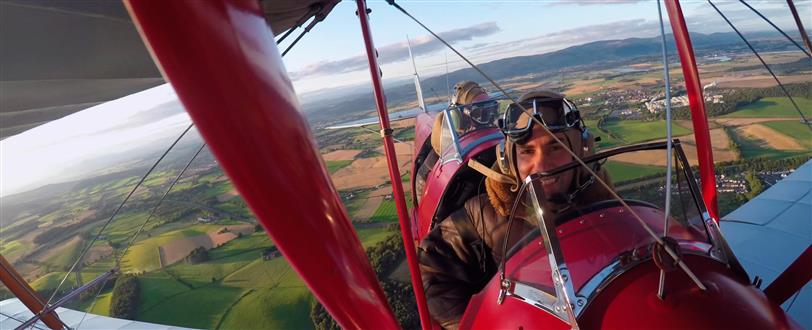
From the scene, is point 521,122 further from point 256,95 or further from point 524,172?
point 256,95

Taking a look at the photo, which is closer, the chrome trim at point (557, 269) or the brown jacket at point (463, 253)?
the chrome trim at point (557, 269)

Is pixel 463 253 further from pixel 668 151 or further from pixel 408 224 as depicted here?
Answer: pixel 668 151

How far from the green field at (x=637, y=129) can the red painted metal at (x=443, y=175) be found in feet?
39.2

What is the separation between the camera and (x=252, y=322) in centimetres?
772

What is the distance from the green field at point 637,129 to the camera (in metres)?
13.8

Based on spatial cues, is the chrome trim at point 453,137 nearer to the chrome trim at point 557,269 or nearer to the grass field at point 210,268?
the chrome trim at point 557,269

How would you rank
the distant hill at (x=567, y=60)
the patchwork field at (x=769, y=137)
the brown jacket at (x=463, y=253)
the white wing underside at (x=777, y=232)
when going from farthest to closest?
the distant hill at (x=567, y=60) < the patchwork field at (x=769, y=137) < the white wing underside at (x=777, y=232) < the brown jacket at (x=463, y=253)

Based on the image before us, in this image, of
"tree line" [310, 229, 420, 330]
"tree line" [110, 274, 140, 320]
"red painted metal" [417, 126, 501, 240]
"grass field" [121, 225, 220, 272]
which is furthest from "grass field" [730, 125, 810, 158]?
"grass field" [121, 225, 220, 272]

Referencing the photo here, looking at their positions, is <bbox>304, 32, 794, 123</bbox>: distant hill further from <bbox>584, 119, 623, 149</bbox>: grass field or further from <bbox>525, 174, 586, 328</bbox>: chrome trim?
<bbox>525, 174, 586, 328</bbox>: chrome trim

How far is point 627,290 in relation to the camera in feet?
3.57

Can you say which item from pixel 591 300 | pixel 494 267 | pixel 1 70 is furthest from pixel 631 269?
pixel 1 70

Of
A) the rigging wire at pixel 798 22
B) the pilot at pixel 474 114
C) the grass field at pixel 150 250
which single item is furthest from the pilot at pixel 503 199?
the grass field at pixel 150 250

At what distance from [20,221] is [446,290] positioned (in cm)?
4053

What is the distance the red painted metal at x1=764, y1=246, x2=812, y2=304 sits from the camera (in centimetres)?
142
